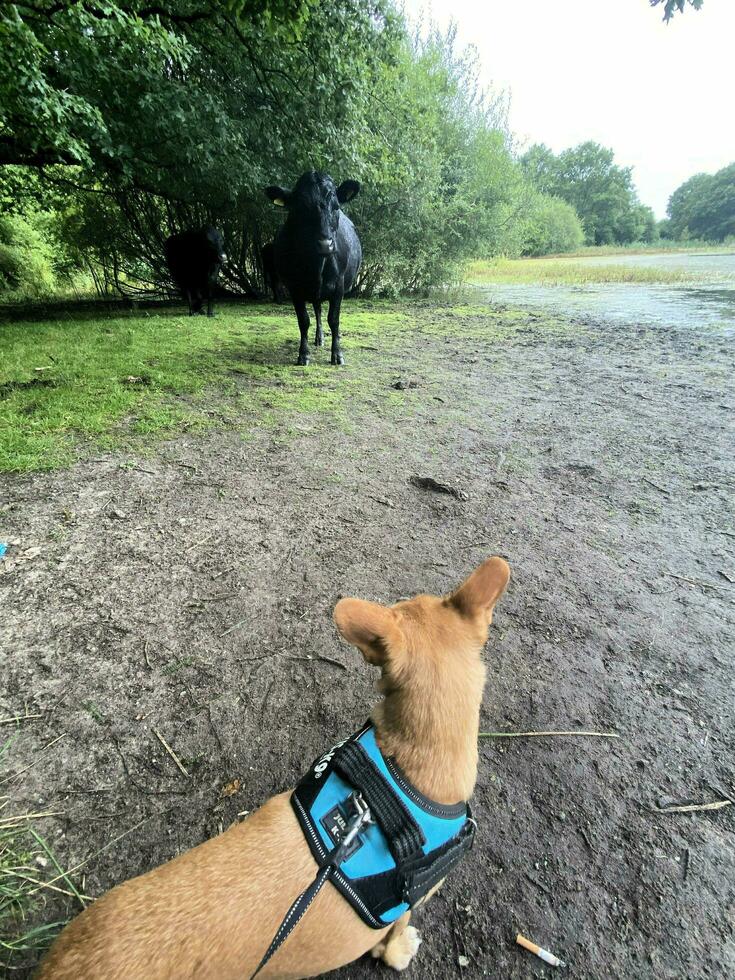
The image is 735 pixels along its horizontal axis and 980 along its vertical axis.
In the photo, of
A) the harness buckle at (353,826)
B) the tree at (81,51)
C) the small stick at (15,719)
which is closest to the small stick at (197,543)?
the small stick at (15,719)

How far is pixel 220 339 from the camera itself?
8.51 m

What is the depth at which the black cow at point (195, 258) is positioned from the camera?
34.1 ft

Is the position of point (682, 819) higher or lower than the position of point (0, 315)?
lower

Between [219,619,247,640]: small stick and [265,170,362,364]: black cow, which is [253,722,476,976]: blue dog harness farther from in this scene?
[265,170,362,364]: black cow

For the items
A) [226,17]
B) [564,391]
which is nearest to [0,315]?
[226,17]

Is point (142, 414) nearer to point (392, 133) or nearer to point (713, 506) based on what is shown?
point (713, 506)

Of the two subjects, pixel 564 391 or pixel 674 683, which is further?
pixel 564 391

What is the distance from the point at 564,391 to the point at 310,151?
7.59m

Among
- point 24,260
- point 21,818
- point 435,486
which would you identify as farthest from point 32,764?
point 24,260

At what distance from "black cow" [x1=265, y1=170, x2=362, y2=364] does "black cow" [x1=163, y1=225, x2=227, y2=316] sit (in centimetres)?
475

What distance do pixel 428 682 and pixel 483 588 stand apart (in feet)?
1.20

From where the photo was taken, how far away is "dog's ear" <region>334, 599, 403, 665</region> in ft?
4.32

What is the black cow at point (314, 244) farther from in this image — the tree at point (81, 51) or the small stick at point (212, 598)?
the small stick at point (212, 598)

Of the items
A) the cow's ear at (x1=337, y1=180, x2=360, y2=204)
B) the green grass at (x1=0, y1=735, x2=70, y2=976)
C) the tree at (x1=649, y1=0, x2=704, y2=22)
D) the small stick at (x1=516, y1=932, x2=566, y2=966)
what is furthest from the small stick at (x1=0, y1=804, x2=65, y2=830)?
the tree at (x1=649, y1=0, x2=704, y2=22)
